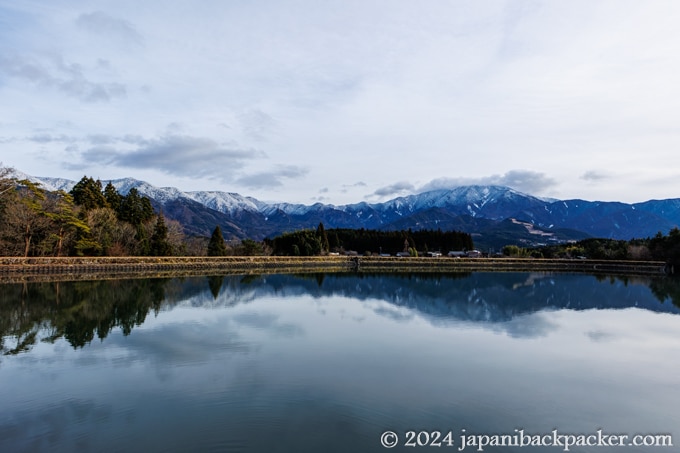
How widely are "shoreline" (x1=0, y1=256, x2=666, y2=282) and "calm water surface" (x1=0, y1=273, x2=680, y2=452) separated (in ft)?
55.4

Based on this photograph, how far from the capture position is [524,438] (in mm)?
6207

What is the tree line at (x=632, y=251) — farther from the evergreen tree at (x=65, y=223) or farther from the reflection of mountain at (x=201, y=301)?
the evergreen tree at (x=65, y=223)

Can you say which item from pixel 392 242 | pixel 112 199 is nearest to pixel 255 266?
pixel 112 199

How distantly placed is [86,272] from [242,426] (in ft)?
111

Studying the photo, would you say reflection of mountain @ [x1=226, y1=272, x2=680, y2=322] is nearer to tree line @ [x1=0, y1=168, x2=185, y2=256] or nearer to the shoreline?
the shoreline

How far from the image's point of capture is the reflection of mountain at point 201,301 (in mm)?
13695

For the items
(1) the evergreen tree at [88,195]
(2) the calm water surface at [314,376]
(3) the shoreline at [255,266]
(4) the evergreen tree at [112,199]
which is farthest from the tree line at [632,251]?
(1) the evergreen tree at [88,195]

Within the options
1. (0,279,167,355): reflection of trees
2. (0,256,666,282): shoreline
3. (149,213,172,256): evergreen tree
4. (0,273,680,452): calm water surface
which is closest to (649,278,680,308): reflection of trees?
(0,273,680,452): calm water surface

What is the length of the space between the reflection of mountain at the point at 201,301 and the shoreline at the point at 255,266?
8.27m

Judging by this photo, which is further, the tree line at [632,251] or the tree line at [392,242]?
the tree line at [392,242]

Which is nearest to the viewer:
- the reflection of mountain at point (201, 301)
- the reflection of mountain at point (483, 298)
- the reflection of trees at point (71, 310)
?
the reflection of trees at point (71, 310)

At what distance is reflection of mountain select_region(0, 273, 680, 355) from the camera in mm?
13695

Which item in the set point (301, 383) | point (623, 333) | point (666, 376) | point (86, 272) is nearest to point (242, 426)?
point (301, 383)

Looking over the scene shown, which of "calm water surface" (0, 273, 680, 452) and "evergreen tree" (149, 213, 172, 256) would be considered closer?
"calm water surface" (0, 273, 680, 452)
